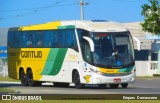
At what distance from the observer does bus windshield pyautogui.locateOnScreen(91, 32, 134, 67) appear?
29812 millimetres

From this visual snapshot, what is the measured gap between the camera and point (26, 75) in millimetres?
35719

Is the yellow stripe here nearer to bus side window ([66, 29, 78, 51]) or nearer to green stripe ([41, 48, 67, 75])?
green stripe ([41, 48, 67, 75])

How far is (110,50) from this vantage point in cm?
2991

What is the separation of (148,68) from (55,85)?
2999cm

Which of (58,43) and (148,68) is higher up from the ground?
(58,43)

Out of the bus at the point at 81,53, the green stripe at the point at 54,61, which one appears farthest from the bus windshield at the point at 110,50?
the green stripe at the point at 54,61

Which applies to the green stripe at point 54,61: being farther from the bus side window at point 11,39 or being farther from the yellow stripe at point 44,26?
the bus side window at point 11,39

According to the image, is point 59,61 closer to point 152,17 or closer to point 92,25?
point 92,25

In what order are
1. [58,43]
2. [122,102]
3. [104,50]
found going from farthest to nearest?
[58,43] → [104,50] → [122,102]

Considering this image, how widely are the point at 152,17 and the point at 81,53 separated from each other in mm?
28986

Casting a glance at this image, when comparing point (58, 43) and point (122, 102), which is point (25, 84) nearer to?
point (58, 43)

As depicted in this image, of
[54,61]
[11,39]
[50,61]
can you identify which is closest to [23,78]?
[11,39]

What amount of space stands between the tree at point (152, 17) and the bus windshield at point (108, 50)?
90.5 feet

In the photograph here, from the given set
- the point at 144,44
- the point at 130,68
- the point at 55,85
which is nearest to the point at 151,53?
the point at 144,44
